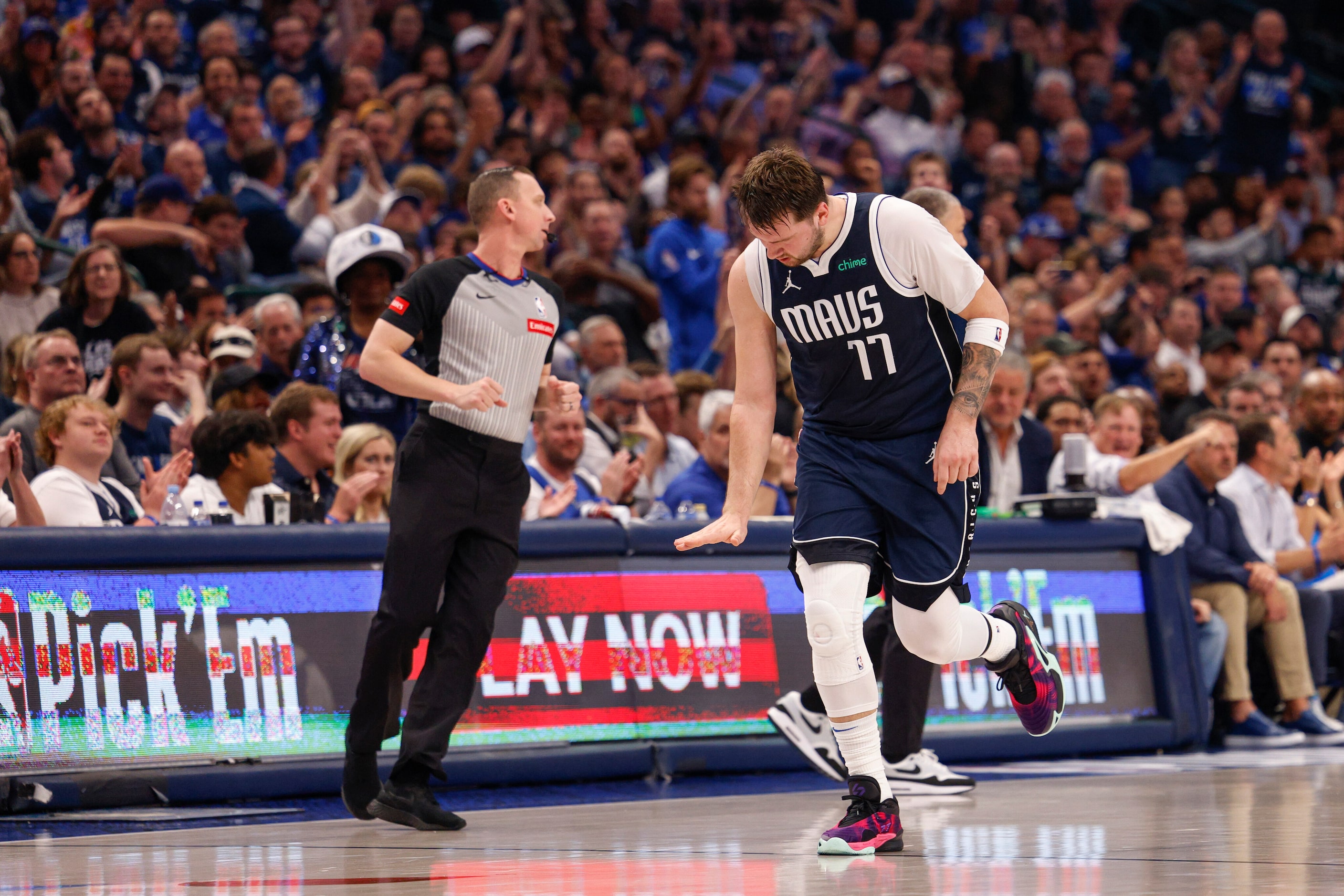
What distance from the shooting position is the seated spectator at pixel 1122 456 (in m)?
8.98

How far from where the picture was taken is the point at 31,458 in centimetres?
748

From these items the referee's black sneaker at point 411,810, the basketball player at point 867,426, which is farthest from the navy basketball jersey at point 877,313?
the referee's black sneaker at point 411,810

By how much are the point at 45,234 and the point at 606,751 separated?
19.6 feet

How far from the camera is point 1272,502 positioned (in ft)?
32.7


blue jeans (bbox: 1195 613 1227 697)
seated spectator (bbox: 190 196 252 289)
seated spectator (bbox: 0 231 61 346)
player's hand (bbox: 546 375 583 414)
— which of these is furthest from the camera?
seated spectator (bbox: 190 196 252 289)

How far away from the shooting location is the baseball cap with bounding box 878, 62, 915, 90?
17.0m

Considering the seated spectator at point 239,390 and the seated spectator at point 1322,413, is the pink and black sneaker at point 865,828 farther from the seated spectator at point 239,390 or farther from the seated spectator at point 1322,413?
the seated spectator at point 1322,413

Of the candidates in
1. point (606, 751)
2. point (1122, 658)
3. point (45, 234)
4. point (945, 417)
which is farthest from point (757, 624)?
point (45, 234)

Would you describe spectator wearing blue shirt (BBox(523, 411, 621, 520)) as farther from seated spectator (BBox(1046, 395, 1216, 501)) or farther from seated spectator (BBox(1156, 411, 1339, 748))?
seated spectator (BBox(1156, 411, 1339, 748))

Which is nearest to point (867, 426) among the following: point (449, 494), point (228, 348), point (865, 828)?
point (865, 828)

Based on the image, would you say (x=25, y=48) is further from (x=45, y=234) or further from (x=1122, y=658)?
(x=1122, y=658)

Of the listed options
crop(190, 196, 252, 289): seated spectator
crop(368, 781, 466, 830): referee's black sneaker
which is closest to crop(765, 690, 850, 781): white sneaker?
crop(368, 781, 466, 830): referee's black sneaker

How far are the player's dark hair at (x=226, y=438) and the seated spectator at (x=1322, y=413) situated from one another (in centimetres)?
716

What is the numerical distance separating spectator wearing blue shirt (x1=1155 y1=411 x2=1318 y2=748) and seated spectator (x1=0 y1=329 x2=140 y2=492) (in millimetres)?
5676
